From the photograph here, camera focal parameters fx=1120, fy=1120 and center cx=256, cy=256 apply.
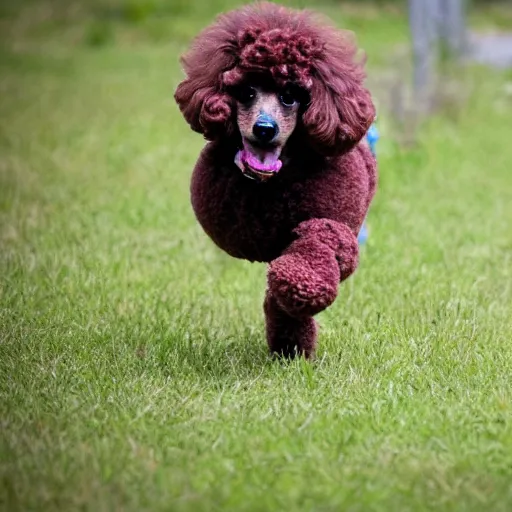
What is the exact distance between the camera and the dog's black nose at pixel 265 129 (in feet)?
12.4

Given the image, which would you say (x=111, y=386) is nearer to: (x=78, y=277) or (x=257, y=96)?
(x=257, y=96)

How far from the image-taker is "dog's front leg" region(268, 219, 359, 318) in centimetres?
375

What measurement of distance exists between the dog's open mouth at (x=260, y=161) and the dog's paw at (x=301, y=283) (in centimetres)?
30

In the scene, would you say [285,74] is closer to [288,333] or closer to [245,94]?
[245,94]

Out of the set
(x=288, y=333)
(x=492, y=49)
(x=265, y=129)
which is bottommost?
(x=288, y=333)

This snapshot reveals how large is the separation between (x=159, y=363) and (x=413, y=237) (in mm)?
2573

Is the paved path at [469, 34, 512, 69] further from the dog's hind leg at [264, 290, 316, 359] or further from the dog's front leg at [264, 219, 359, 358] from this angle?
the dog's front leg at [264, 219, 359, 358]

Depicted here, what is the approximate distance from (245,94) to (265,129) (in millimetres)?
186

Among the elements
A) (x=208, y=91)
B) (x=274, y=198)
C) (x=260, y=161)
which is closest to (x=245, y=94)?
(x=208, y=91)

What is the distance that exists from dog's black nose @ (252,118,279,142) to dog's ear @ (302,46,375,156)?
13 cm

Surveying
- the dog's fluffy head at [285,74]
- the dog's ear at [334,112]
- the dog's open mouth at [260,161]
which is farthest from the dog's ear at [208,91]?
the dog's ear at [334,112]

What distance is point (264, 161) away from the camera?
3.86 m

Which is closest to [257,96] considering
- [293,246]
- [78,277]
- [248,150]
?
[248,150]

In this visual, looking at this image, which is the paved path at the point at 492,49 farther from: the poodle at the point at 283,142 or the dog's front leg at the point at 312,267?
the dog's front leg at the point at 312,267
